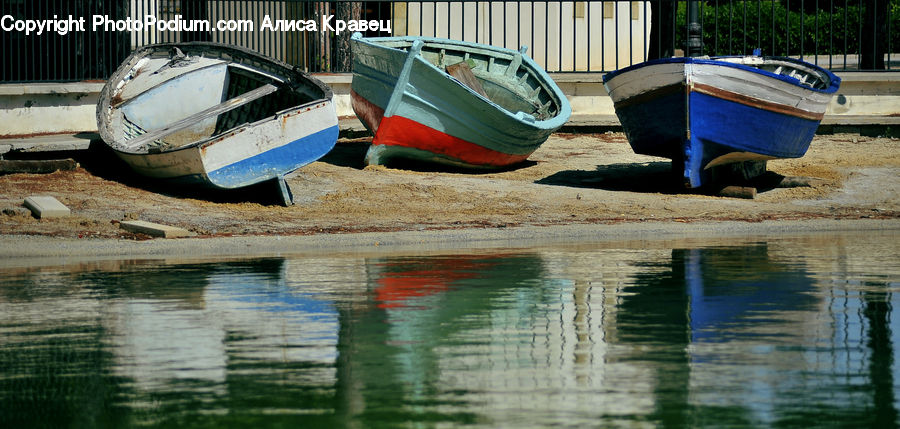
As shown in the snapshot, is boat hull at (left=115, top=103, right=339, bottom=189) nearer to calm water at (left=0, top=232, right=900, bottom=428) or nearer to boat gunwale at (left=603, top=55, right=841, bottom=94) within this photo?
calm water at (left=0, top=232, right=900, bottom=428)

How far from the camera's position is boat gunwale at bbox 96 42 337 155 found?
1505 centimetres

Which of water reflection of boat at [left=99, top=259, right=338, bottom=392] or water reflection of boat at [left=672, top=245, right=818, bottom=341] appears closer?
water reflection of boat at [left=99, top=259, right=338, bottom=392]

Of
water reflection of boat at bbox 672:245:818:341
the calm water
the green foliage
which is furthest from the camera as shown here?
the green foliage

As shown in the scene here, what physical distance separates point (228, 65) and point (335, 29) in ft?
20.2

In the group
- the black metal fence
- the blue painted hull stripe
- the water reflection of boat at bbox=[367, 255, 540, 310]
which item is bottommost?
the water reflection of boat at bbox=[367, 255, 540, 310]

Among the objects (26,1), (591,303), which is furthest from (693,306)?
(26,1)

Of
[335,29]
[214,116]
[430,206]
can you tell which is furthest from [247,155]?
[335,29]

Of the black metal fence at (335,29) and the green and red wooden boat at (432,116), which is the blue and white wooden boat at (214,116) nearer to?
the green and red wooden boat at (432,116)

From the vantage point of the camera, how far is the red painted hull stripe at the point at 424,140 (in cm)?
1719

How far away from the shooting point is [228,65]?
17922 mm

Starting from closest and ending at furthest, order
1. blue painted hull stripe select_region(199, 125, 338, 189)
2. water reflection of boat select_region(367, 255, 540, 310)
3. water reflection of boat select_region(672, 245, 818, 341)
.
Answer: water reflection of boat select_region(672, 245, 818, 341) < water reflection of boat select_region(367, 255, 540, 310) < blue painted hull stripe select_region(199, 125, 338, 189)

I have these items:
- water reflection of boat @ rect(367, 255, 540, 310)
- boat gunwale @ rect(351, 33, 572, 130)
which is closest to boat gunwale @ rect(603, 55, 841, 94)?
boat gunwale @ rect(351, 33, 572, 130)

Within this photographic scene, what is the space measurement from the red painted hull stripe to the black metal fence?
3933 millimetres

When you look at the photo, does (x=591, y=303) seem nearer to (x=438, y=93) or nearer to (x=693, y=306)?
(x=693, y=306)
